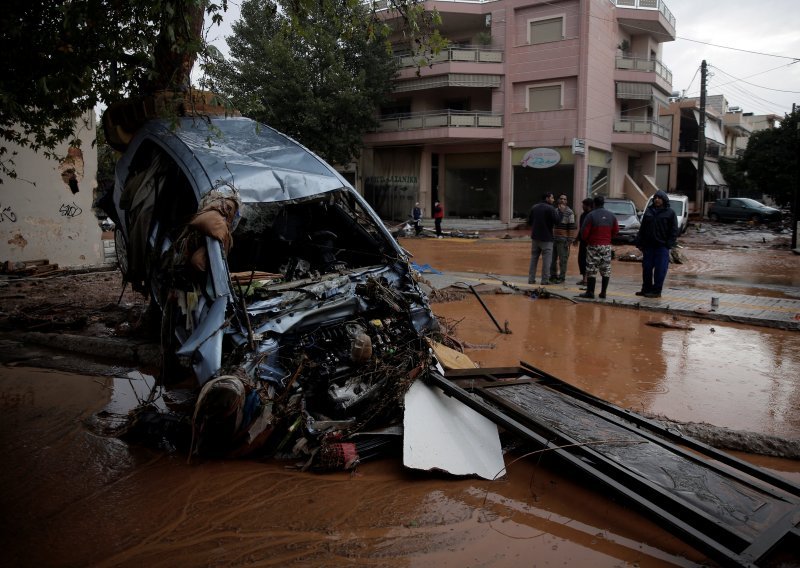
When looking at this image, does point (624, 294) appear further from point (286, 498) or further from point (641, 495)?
point (286, 498)

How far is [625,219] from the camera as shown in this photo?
2023 cm

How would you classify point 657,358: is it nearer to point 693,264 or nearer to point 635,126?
point 693,264

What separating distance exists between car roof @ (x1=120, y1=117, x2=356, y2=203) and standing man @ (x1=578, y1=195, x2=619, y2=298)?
5341 millimetres

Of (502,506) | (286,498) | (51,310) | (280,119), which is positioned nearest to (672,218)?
(502,506)

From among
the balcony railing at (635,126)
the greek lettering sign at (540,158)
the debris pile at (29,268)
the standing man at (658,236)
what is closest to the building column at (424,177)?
the greek lettering sign at (540,158)

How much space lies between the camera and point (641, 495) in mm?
3119

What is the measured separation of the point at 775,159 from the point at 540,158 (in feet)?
53.0

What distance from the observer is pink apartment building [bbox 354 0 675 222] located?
85.9ft

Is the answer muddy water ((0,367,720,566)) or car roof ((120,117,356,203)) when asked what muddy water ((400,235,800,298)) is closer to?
car roof ((120,117,356,203))

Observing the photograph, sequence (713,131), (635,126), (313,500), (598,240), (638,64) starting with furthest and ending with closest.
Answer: (713,131) → (635,126) → (638,64) → (598,240) → (313,500)

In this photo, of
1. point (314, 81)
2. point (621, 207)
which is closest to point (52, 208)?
point (314, 81)

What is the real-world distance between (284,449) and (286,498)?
534 mm

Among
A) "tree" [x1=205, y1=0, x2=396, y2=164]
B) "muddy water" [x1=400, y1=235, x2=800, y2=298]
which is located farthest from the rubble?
"tree" [x1=205, y1=0, x2=396, y2=164]

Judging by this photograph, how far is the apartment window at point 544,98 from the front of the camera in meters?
26.4
